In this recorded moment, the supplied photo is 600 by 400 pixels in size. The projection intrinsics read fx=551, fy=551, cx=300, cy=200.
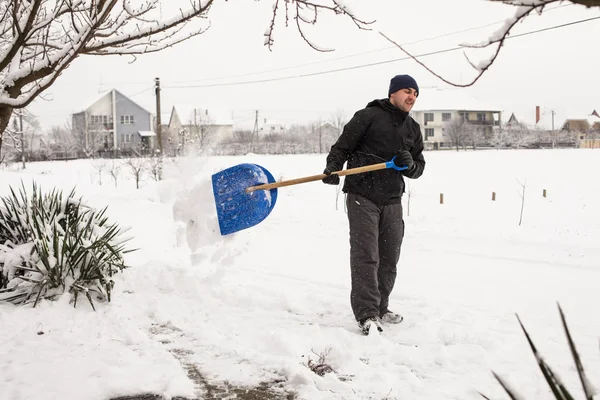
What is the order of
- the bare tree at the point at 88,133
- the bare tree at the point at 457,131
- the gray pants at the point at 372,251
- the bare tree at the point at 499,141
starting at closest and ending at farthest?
the gray pants at the point at 372,251 < the bare tree at the point at 499,141 < the bare tree at the point at 88,133 < the bare tree at the point at 457,131

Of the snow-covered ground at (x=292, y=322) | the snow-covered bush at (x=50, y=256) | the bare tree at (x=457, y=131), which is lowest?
the snow-covered ground at (x=292, y=322)

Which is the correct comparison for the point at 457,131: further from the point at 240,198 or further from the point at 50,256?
the point at 50,256

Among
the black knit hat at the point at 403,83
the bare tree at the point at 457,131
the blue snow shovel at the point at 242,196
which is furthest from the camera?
the bare tree at the point at 457,131

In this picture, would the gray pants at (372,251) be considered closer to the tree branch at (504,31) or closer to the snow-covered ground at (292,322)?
the snow-covered ground at (292,322)

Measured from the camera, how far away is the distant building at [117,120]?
57438mm

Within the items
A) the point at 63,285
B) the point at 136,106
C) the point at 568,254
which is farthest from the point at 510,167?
the point at 136,106

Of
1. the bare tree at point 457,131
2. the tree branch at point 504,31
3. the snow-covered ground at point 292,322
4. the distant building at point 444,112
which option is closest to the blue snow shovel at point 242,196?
the snow-covered ground at point 292,322

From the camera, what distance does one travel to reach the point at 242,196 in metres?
5.27

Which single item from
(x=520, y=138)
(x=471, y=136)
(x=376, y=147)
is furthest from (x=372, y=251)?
(x=471, y=136)

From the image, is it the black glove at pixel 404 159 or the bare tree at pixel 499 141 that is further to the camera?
the bare tree at pixel 499 141

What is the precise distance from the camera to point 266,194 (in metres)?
5.35

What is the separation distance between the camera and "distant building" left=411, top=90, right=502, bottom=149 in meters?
65.8

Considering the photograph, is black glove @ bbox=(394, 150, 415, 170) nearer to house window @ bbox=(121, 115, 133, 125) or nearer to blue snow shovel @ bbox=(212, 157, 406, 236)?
blue snow shovel @ bbox=(212, 157, 406, 236)

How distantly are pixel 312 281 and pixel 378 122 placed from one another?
2180 millimetres
